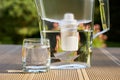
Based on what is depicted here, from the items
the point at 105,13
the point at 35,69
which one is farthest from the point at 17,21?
the point at 35,69

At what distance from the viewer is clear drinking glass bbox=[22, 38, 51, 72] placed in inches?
37.9

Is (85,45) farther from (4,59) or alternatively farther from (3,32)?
(3,32)

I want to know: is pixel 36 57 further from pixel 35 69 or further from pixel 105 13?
pixel 105 13

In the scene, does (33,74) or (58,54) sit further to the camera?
(58,54)

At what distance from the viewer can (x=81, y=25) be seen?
3.47ft

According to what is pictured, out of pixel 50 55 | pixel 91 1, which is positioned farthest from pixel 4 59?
pixel 91 1

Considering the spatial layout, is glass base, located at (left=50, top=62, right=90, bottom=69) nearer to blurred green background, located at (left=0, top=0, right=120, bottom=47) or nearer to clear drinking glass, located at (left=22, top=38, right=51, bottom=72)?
clear drinking glass, located at (left=22, top=38, right=51, bottom=72)

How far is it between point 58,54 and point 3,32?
6.33 meters

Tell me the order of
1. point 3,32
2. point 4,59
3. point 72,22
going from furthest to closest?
point 3,32, point 4,59, point 72,22

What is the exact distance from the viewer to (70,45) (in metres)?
1.03

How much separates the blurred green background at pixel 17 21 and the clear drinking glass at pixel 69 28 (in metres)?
5.52

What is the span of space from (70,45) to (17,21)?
19.9 feet

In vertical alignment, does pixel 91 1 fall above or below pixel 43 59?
above

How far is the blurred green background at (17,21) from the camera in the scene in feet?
22.0
